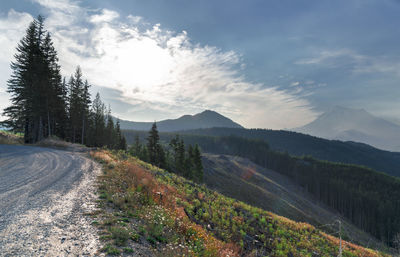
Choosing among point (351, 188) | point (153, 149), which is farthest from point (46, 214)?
point (351, 188)

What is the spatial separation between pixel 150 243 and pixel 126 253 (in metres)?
1.06

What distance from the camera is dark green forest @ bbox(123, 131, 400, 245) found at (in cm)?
9625

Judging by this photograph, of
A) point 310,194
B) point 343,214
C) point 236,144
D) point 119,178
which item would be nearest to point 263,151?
point 236,144

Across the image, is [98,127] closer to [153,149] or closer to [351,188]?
[153,149]

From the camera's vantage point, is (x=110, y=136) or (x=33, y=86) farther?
(x=110, y=136)

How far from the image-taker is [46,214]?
6.33m

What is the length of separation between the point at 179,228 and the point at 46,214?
4714mm

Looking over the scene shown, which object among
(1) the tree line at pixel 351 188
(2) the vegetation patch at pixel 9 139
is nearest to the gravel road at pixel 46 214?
(2) the vegetation patch at pixel 9 139

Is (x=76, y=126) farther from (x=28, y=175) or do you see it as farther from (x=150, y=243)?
(x=150, y=243)

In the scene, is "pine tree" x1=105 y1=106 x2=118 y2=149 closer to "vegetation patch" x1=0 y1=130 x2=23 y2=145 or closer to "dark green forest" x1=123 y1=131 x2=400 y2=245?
"vegetation patch" x1=0 y1=130 x2=23 y2=145

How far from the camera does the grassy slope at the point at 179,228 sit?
18.7 ft

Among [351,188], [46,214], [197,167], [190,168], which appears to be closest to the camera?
[46,214]

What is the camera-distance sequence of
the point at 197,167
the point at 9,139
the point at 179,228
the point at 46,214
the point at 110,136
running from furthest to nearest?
the point at 110,136, the point at 197,167, the point at 9,139, the point at 179,228, the point at 46,214

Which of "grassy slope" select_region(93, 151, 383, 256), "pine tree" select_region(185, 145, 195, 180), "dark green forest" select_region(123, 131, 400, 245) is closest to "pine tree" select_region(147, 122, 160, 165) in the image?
"pine tree" select_region(185, 145, 195, 180)
